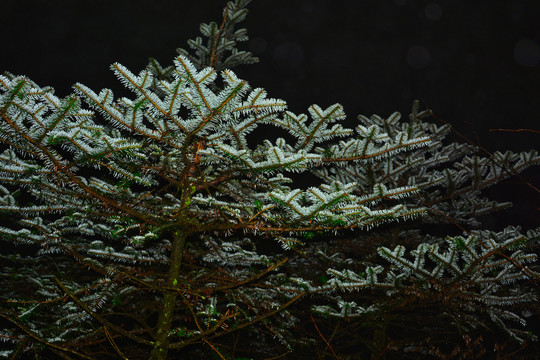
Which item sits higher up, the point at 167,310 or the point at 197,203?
the point at 197,203

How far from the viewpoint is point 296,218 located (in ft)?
7.55

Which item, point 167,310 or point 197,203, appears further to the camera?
point 197,203

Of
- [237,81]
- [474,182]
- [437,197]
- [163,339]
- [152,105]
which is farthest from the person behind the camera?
[437,197]

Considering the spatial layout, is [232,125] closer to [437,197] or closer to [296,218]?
[296,218]

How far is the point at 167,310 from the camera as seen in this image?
269 centimetres

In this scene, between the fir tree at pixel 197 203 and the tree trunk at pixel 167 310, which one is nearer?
the fir tree at pixel 197 203

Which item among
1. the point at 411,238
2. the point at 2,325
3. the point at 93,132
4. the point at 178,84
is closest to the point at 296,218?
the point at 178,84

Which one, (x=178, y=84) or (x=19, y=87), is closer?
(x=19, y=87)

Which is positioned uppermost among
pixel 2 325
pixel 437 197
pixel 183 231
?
pixel 437 197

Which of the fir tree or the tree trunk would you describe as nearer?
the fir tree

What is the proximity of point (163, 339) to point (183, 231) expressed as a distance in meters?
0.96

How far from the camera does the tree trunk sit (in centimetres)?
245

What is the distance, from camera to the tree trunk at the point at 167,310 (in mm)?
2447

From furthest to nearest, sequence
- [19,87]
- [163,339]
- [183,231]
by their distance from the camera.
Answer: [183,231] < [163,339] < [19,87]
